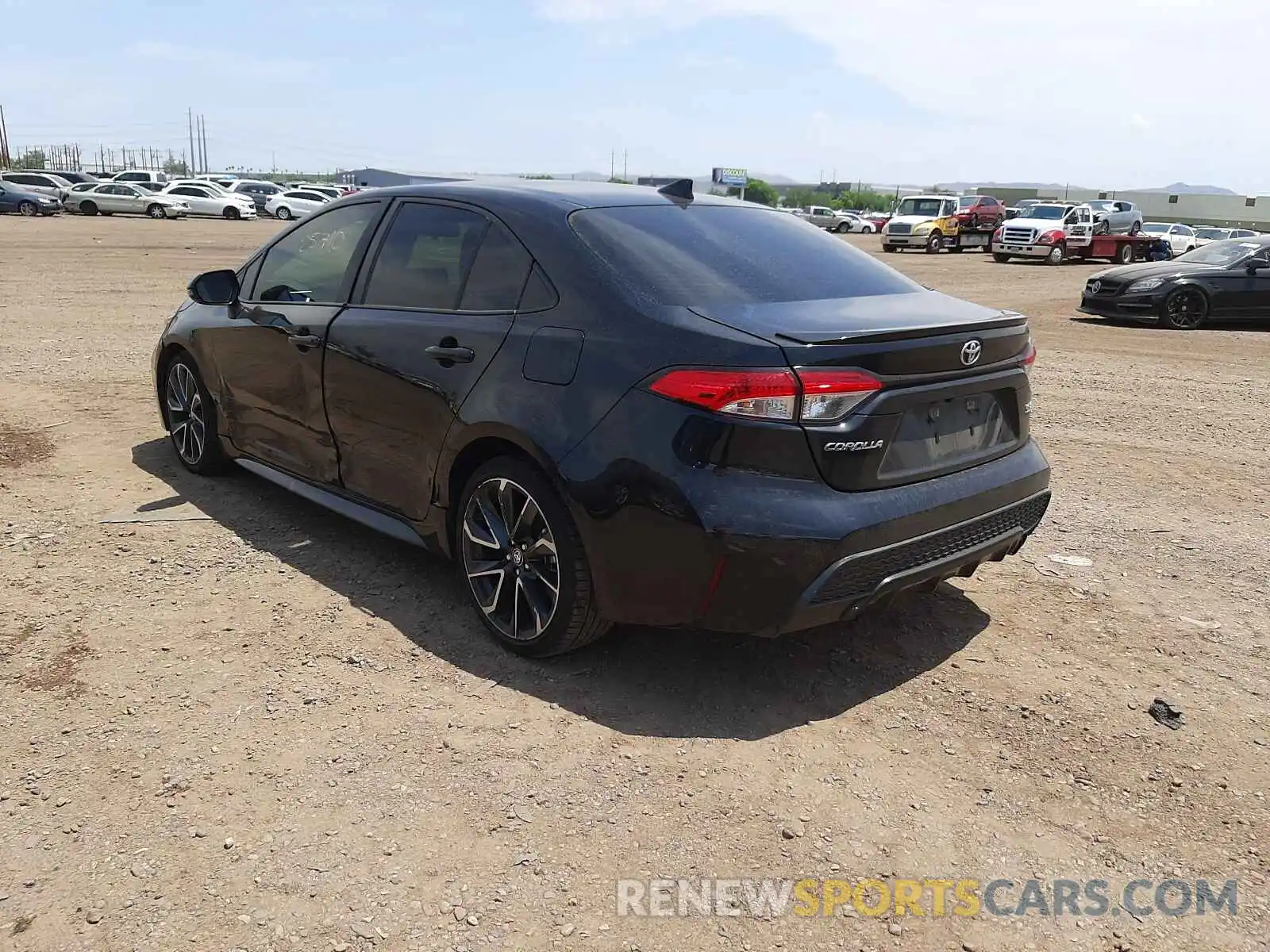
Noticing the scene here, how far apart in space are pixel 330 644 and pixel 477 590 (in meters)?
0.60

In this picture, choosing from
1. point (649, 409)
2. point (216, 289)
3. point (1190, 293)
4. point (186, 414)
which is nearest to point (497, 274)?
point (649, 409)

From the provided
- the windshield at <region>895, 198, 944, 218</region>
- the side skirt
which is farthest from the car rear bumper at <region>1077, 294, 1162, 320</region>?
the windshield at <region>895, 198, 944, 218</region>

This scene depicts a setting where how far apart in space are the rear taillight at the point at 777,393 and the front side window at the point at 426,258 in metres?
1.31

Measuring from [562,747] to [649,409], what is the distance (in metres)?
1.12

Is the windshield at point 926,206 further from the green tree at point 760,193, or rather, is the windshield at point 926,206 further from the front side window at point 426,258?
the green tree at point 760,193

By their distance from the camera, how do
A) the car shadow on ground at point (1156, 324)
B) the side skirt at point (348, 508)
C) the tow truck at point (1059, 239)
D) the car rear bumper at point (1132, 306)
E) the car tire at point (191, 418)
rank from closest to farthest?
1. the side skirt at point (348, 508)
2. the car tire at point (191, 418)
3. the car rear bumper at point (1132, 306)
4. the car shadow on ground at point (1156, 324)
5. the tow truck at point (1059, 239)

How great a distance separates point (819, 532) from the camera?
306 centimetres

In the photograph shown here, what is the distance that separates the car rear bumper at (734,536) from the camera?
3.06m

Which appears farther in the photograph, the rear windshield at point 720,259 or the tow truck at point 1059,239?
the tow truck at point 1059,239

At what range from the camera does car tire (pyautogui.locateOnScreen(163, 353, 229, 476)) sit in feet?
18.5

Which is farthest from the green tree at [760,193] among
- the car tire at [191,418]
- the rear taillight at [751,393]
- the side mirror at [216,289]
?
the rear taillight at [751,393]

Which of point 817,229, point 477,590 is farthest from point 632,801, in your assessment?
point 817,229

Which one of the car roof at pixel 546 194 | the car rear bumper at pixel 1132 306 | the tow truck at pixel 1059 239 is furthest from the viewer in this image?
the tow truck at pixel 1059 239

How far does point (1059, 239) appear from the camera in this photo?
97.8ft
